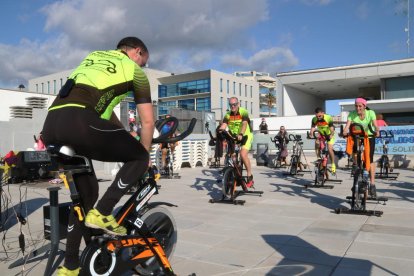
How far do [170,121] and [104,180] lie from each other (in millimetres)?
8419

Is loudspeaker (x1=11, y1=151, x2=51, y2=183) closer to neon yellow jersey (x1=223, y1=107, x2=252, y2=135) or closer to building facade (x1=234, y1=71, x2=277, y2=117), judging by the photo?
neon yellow jersey (x1=223, y1=107, x2=252, y2=135)

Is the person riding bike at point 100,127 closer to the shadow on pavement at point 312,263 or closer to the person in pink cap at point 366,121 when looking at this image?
the shadow on pavement at point 312,263

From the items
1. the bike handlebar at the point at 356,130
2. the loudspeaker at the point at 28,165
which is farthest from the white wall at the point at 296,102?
the bike handlebar at the point at 356,130

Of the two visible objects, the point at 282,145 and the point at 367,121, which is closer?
the point at 367,121

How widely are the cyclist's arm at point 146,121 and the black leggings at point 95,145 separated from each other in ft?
0.24

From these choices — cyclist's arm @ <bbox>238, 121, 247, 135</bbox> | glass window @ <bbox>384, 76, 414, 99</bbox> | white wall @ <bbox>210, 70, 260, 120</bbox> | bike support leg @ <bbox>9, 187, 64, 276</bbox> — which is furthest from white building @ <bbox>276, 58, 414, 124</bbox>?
bike support leg @ <bbox>9, 187, 64, 276</bbox>

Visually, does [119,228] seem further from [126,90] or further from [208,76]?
[208,76]

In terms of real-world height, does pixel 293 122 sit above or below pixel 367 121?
above

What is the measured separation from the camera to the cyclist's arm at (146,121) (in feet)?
8.74

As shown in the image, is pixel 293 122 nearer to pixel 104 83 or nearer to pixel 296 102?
pixel 296 102

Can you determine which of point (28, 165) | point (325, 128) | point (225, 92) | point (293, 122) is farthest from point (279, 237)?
point (225, 92)

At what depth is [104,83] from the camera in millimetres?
2562

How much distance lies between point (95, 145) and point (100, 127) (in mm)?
123

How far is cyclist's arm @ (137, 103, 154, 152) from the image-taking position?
266 centimetres
